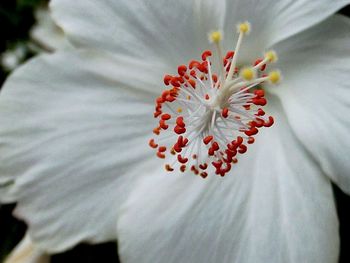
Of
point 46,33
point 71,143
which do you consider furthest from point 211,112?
point 46,33

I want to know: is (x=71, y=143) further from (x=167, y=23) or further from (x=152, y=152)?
(x=167, y=23)

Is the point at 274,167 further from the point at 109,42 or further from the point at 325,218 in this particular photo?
the point at 109,42

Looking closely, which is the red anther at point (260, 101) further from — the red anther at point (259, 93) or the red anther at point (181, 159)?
the red anther at point (181, 159)

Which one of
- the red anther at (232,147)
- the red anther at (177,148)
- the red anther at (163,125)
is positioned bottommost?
the red anther at (177,148)

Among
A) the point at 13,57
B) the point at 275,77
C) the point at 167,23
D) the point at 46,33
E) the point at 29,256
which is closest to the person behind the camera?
the point at 275,77

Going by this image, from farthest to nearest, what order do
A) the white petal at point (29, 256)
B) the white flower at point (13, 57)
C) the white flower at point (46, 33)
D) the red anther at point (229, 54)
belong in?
the white flower at point (13, 57) → the white flower at point (46, 33) → the white petal at point (29, 256) → the red anther at point (229, 54)

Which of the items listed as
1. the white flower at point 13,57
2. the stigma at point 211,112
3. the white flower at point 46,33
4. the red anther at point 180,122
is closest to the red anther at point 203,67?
the stigma at point 211,112
